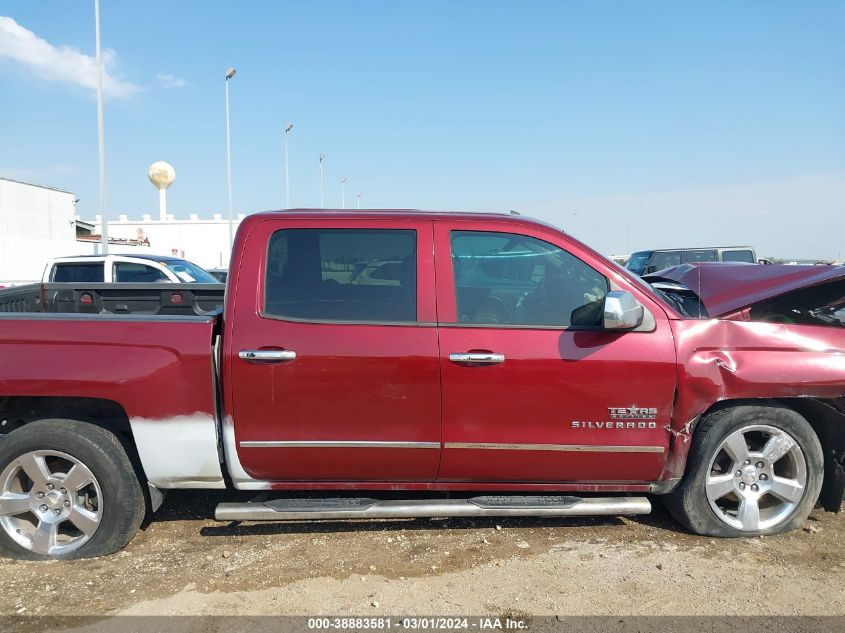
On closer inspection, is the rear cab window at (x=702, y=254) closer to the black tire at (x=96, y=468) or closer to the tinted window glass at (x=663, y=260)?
the tinted window glass at (x=663, y=260)

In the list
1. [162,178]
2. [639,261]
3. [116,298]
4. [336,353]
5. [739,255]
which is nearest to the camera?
[336,353]

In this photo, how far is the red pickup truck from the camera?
3.13m

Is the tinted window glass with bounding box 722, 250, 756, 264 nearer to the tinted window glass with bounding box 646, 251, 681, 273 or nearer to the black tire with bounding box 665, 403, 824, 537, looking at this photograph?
the tinted window glass with bounding box 646, 251, 681, 273

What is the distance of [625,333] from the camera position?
3.20m

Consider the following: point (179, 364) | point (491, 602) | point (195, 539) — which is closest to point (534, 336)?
point (491, 602)

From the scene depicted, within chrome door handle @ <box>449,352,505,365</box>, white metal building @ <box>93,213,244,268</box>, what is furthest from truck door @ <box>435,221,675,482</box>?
white metal building @ <box>93,213,244,268</box>

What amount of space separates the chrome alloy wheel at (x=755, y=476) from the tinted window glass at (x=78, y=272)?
1043cm

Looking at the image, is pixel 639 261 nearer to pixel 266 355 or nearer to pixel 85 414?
pixel 266 355

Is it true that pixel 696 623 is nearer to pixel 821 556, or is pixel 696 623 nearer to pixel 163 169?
pixel 821 556

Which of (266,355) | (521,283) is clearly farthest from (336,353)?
(521,283)

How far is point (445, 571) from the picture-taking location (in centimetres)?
313

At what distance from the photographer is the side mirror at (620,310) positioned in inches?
119

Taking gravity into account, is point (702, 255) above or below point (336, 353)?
above

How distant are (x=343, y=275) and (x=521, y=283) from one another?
1006 mm
